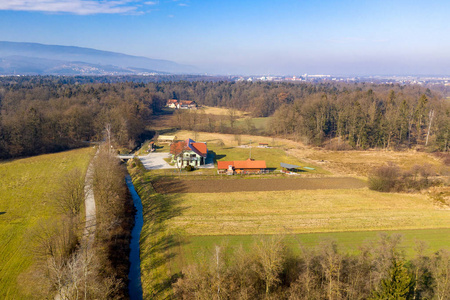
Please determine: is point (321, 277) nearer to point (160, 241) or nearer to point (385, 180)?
point (160, 241)

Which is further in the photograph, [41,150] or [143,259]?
[41,150]

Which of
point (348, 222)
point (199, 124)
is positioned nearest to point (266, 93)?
point (199, 124)

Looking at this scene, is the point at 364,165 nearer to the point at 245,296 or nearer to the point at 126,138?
the point at 245,296

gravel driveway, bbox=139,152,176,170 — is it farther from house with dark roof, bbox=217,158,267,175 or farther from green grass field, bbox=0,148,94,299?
green grass field, bbox=0,148,94,299

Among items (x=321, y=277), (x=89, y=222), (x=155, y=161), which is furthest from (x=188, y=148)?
(x=321, y=277)

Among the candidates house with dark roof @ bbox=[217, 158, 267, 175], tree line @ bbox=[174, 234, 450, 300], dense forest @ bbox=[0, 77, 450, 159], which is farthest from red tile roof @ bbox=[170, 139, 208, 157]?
tree line @ bbox=[174, 234, 450, 300]
